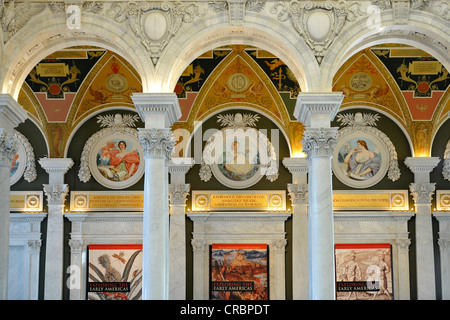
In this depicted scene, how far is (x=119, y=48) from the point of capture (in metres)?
15.7

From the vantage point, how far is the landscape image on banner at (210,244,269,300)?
20234mm

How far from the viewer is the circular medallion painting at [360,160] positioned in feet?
68.6

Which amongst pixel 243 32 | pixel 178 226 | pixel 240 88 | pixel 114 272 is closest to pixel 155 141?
pixel 243 32

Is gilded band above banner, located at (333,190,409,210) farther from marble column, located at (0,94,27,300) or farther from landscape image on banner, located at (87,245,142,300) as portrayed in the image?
marble column, located at (0,94,27,300)

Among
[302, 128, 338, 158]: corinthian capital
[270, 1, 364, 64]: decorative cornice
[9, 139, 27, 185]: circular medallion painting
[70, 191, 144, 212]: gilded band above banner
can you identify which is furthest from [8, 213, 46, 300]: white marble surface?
[270, 1, 364, 64]: decorative cornice

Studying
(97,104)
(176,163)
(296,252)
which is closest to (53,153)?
(97,104)

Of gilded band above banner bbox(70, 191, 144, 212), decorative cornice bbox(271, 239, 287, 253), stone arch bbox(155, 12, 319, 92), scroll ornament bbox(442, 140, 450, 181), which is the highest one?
stone arch bbox(155, 12, 319, 92)

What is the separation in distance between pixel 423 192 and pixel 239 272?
19.1 ft

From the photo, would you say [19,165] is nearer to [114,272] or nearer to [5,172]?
[114,272]

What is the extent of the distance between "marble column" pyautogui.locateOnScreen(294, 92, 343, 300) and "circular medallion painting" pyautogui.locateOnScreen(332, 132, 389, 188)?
6.09 metres

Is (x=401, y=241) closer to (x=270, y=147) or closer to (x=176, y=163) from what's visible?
(x=270, y=147)

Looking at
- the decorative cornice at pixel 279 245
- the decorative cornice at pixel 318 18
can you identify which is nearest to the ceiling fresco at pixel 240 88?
the decorative cornice at pixel 279 245

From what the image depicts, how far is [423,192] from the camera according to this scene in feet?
67.2

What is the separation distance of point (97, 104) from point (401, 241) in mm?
9784
